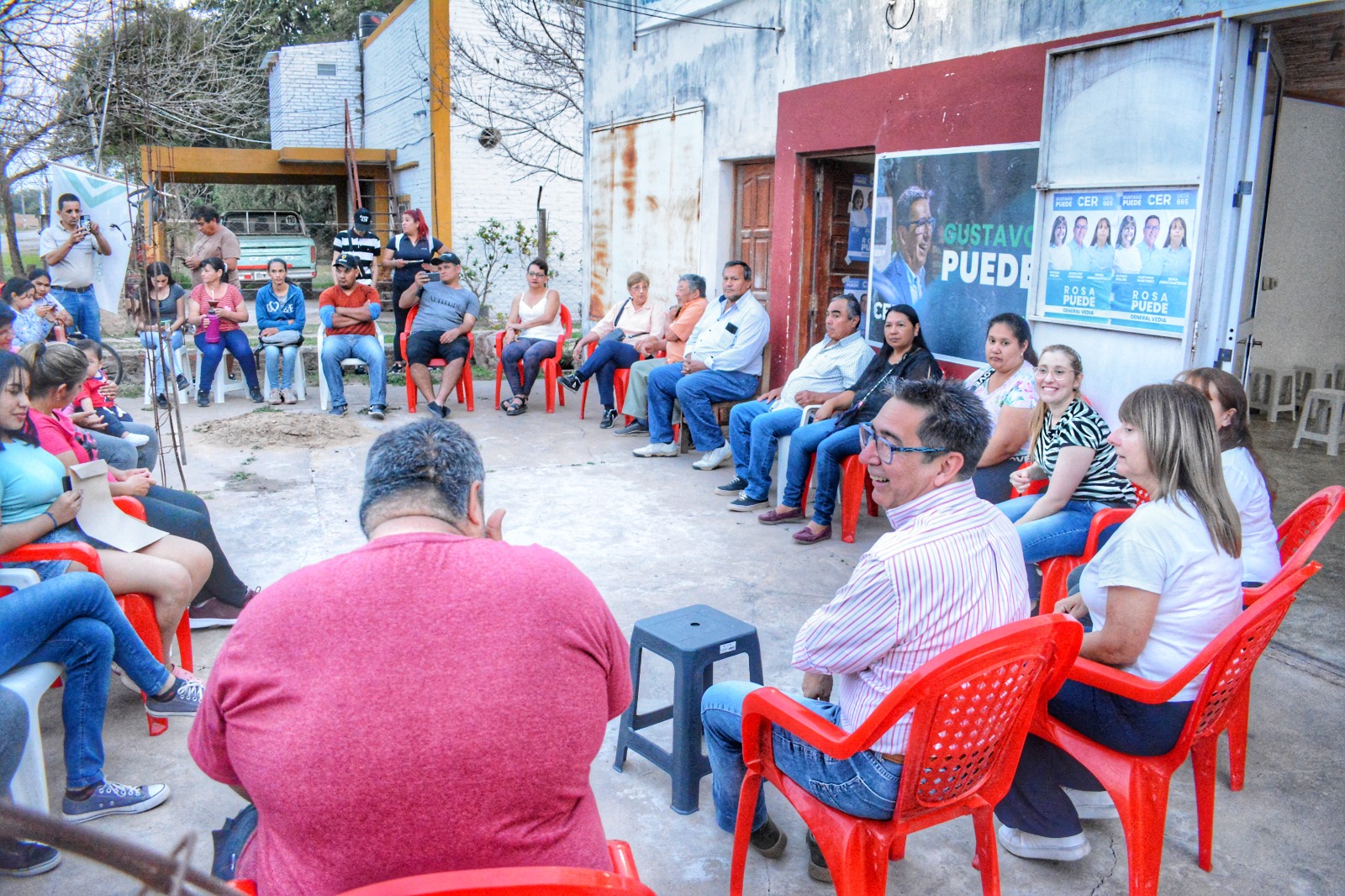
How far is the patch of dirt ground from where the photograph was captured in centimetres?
713

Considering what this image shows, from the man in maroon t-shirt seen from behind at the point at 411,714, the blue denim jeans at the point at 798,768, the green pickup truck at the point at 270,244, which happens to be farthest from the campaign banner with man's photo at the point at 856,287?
the green pickup truck at the point at 270,244

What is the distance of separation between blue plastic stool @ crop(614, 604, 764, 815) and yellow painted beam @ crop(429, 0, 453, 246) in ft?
40.8

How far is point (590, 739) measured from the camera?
5.16 feet

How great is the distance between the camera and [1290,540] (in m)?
3.06

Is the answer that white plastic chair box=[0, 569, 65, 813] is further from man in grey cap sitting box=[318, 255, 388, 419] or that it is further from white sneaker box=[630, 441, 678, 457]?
man in grey cap sitting box=[318, 255, 388, 419]

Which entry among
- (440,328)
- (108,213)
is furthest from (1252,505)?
(440,328)

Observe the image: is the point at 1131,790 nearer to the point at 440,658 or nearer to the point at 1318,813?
the point at 1318,813

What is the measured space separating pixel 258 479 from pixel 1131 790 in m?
5.29

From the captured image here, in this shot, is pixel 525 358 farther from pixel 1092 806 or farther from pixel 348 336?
pixel 1092 806

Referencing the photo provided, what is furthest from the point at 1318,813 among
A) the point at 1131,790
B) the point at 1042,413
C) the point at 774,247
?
the point at 774,247

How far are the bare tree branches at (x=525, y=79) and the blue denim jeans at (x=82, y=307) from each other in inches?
276

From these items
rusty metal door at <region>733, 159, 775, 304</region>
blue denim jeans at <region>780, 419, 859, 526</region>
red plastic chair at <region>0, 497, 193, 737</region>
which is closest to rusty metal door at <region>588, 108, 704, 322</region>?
rusty metal door at <region>733, 159, 775, 304</region>

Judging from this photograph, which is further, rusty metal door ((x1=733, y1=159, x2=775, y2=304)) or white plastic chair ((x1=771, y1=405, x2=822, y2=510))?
rusty metal door ((x1=733, y1=159, x2=775, y2=304))

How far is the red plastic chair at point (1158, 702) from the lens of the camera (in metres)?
2.22
